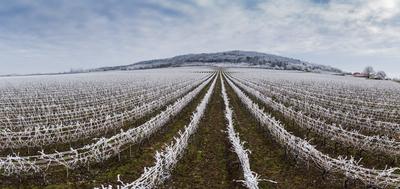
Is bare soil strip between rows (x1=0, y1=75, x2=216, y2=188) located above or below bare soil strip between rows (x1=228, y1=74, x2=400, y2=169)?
below

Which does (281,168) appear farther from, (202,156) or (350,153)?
(350,153)

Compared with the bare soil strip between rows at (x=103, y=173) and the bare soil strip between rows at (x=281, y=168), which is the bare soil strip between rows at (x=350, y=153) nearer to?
the bare soil strip between rows at (x=281, y=168)

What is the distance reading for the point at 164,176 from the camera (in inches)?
363

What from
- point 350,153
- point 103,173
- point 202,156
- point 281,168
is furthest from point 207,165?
point 350,153

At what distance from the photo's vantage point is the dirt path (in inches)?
362

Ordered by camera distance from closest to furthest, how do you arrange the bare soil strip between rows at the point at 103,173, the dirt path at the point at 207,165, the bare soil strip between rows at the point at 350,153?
the bare soil strip between rows at the point at 103,173 < the dirt path at the point at 207,165 < the bare soil strip between rows at the point at 350,153

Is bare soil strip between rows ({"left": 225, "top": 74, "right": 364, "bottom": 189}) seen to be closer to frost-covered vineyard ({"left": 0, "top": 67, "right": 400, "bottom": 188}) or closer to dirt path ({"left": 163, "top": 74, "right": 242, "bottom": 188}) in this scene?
frost-covered vineyard ({"left": 0, "top": 67, "right": 400, "bottom": 188})

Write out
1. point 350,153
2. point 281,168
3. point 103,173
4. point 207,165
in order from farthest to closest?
1. point 350,153
2. point 207,165
3. point 281,168
4. point 103,173

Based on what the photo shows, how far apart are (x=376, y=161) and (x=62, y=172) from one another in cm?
1008

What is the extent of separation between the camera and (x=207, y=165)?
10609 millimetres

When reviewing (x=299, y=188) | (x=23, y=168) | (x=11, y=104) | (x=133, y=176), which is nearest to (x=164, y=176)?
(x=133, y=176)

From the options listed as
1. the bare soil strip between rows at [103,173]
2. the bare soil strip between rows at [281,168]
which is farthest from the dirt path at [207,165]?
the bare soil strip between rows at [103,173]

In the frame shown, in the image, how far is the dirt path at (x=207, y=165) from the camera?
920 centimetres

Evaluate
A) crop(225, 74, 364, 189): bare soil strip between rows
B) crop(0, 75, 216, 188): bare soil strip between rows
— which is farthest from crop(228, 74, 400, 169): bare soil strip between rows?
crop(0, 75, 216, 188): bare soil strip between rows
